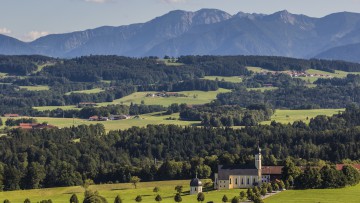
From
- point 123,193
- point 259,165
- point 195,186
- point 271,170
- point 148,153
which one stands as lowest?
point 123,193

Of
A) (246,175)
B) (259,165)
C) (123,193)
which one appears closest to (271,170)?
(259,165)

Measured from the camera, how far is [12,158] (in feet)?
587

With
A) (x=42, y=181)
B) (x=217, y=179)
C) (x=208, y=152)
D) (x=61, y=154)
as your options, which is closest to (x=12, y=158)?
(x=61, y=154)

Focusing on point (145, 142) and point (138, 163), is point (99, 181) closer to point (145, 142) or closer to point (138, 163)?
point (138, 163)

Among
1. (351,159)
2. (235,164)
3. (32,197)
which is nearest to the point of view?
(32,197)

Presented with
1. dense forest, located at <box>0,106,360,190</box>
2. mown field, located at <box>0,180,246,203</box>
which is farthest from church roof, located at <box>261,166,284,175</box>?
mown field, located at <box>0,180,246,203</box>

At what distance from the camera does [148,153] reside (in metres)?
190

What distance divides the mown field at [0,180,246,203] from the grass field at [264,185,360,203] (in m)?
7.51

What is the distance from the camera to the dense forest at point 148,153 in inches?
6112

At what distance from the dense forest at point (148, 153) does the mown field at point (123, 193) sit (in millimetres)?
7870

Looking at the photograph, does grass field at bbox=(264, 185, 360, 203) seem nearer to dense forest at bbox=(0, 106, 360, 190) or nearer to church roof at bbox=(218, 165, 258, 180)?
church roof at bbox=(218, 165, 258, 180)

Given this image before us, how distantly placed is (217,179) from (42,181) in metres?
35.7

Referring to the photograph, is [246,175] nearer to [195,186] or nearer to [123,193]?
[195,186]

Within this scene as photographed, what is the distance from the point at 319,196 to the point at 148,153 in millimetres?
74253
